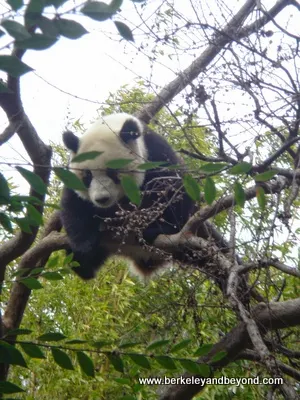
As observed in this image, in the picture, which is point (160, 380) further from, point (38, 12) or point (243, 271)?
point (38, 12)

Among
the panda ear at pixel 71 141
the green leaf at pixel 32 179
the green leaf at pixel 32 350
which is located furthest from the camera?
the panda ear at pixel 71 141

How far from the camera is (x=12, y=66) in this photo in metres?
1.16

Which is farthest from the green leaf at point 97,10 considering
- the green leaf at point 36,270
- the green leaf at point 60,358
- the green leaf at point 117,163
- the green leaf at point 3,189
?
the green leaf at point 60,358

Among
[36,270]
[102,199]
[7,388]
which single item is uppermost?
[102,199]

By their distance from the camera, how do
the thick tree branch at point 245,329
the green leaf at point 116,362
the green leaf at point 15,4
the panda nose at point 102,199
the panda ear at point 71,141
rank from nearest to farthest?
1. the green leaf at point 15,4
2. the green leaf at point 116,362
3. the thick tree branch at point 245,329
4. the panda nose at point 102,199
5. the panda ear at point 71,141

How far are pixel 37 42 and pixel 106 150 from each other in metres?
3.24

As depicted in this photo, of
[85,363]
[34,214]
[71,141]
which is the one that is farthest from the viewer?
[71,141]

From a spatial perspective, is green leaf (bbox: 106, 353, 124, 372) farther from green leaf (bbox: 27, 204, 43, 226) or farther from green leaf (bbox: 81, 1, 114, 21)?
green leaf (bbox: 81, 1, 114, 21)

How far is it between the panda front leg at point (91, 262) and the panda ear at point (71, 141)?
0.80m

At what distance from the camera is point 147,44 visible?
Result: 9.34 feet

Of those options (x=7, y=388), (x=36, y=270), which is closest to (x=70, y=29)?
(x=36, y=270)

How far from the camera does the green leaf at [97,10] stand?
1125 millimetres

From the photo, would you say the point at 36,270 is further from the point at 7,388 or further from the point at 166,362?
the point at 166,362

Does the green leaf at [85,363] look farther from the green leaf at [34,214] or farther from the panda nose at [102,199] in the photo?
the panda nose at [102,199]
